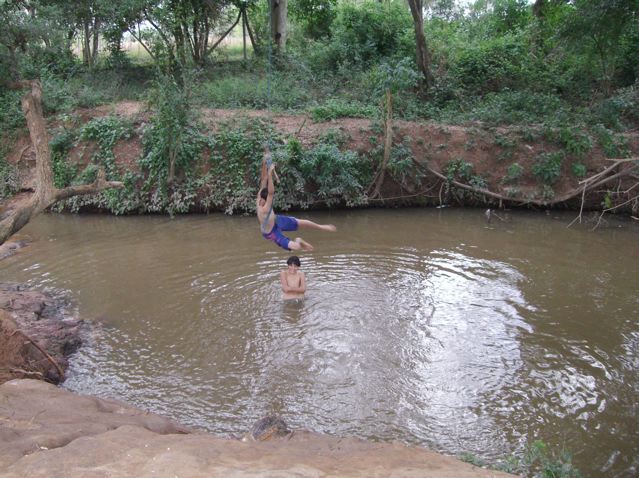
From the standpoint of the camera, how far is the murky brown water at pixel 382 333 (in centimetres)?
608

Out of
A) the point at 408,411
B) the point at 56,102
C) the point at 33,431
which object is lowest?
the point at 408,411

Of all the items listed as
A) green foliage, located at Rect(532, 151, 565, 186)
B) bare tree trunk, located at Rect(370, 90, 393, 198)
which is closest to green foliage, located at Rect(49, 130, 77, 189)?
bare tree trunk, located at Rect(370, 90, 393, 198)

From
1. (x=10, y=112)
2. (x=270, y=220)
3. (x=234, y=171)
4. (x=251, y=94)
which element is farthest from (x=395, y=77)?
(x=10, y=112)

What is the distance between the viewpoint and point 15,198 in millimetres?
15766

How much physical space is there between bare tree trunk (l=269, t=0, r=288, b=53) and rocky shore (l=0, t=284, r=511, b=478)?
1851cm

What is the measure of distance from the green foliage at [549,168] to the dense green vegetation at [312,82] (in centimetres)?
3

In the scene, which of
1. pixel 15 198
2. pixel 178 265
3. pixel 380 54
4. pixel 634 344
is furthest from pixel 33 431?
pixel 380 54

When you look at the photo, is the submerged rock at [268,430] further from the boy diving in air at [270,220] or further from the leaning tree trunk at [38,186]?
the boy diving in air at [270,220]

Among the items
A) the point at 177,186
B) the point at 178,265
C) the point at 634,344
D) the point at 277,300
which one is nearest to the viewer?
the point at 634,344

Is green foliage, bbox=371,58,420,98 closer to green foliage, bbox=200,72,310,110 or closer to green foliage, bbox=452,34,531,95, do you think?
green foliage, bbox=200,72,310,110

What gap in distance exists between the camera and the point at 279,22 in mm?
22625

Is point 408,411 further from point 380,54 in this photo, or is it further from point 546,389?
point 380,54

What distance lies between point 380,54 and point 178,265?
1441 centimetres

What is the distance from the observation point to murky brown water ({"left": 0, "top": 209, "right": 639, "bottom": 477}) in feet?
20.0
